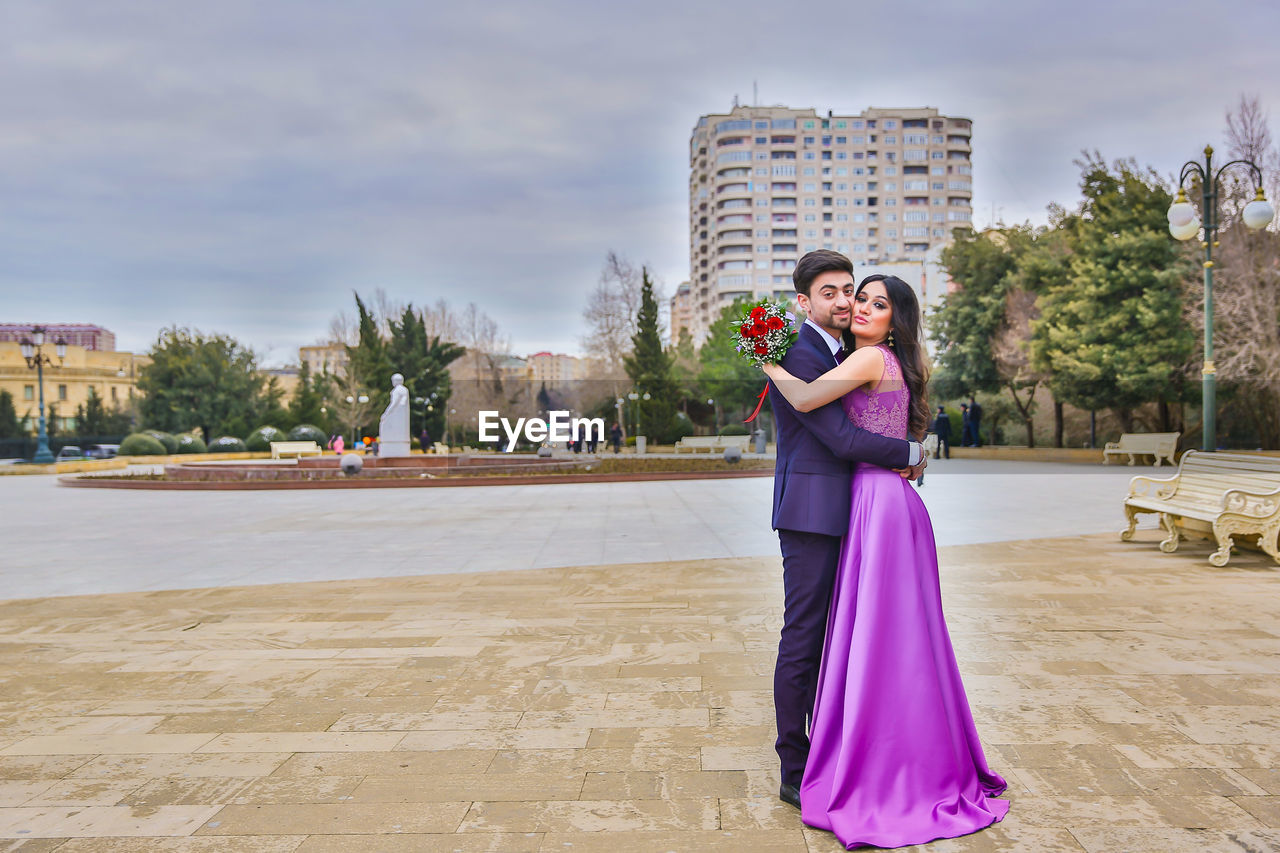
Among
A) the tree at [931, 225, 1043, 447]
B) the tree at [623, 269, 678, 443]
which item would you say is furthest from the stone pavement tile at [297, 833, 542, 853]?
the tree at [623, 269, 678, 443]

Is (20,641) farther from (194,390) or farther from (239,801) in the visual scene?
(194,390)

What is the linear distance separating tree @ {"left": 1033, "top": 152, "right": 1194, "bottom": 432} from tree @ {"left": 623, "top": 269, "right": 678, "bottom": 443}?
2054cm

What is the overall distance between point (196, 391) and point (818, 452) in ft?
158

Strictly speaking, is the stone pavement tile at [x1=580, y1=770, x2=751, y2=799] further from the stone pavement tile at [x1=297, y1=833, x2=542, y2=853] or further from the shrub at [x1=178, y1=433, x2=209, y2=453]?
the shrub at [x1=178, y1=433, x2=209, y2=453]

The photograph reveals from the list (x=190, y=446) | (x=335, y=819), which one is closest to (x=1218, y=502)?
(x=335, y=819)

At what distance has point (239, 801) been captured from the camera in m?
3.01

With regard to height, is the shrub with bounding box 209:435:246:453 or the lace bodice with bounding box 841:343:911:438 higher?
the lace bodice with bounding box 841:343:911:438

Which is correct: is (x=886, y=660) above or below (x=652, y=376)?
below

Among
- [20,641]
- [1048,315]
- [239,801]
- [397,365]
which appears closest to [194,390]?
[397,365]

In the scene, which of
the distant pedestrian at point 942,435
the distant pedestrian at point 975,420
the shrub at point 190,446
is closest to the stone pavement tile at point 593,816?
the distant pedestrian at point 942,435

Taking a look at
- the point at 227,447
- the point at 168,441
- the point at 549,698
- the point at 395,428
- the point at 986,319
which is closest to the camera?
the point at 549,698

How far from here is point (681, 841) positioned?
2664 mm

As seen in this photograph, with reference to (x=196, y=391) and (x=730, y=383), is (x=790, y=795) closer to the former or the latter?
(x=730, y=383)

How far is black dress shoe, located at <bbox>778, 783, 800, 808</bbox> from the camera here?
2.95 meters
